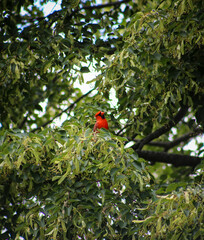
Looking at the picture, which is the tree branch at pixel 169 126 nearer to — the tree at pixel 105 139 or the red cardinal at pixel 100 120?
the tree at pixel 105 139

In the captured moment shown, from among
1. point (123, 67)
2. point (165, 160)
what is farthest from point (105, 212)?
point (165, 160)

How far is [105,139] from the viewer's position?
319 centimetres

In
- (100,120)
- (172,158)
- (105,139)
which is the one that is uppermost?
(100,120)

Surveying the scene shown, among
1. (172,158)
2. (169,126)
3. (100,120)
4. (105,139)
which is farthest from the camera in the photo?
(172,158)

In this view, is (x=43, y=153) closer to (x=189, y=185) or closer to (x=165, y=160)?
(x=189, y=185)

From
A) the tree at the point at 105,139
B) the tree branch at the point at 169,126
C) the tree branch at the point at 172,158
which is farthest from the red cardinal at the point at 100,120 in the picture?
the tree branch at the point at 172,158

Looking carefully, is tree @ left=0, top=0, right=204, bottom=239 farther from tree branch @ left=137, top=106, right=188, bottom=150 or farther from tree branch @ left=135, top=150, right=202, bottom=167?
tree branch @ left=135, top=150, right=202, bottom=167

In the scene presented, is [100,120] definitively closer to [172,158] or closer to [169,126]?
[169,126]

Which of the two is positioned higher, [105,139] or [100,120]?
[100,120]

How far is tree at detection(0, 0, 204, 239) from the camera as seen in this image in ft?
10.6

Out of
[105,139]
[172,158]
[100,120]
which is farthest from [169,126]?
[105,139]

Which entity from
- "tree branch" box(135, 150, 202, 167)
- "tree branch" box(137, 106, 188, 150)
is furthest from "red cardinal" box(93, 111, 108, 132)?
"tree branch" box(135, 150, 202, 167)

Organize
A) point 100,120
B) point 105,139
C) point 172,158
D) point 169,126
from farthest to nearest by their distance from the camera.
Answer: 1. point 172,158
2. point 169,126
3. point 100,120
4. point 105,139

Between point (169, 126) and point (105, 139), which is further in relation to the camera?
point (169, 126)
